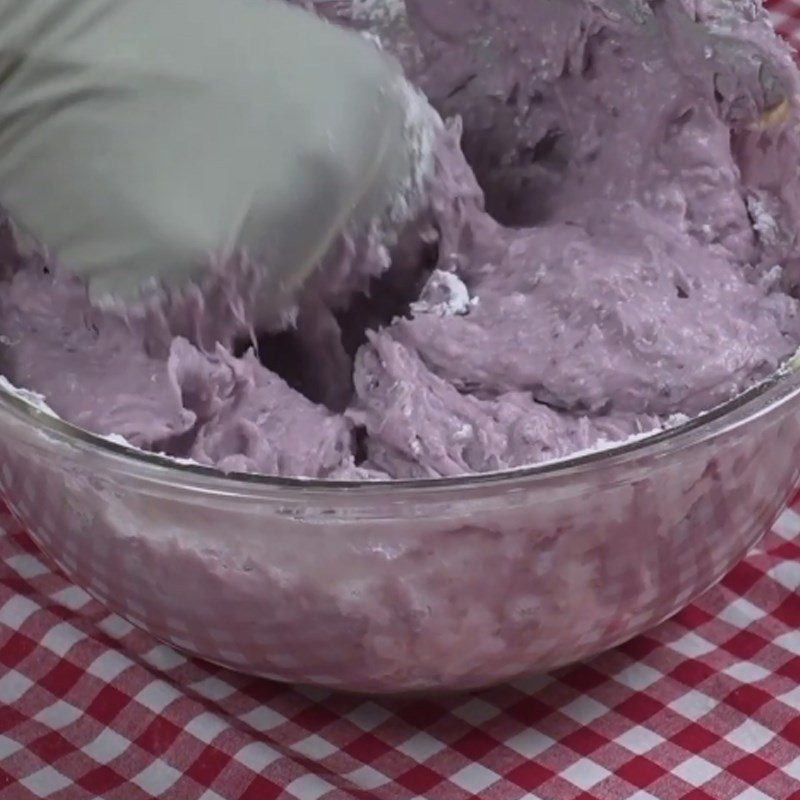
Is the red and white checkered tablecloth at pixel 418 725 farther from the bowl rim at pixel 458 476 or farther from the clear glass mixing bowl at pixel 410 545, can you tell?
the bowl rim at pixel 458 476

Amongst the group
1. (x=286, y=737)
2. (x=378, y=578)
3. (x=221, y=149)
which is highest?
(x=221, y=149)

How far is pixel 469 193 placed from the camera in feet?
2.96

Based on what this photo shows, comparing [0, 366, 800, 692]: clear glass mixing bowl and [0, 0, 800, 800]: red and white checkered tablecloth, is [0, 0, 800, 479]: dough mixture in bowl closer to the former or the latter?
[0, 366, 800, 692]: clear glass mixing bowl

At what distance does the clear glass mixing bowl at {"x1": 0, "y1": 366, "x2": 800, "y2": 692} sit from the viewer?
680 millimetres


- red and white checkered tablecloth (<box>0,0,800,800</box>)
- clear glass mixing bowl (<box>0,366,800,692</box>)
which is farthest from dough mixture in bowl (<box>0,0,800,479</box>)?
red and white checkered tablecloth (<box>0,0,800,800</box>)

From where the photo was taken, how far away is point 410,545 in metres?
0.69

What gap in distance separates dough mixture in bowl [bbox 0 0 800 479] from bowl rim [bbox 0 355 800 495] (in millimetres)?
55

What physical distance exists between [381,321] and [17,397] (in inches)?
10.0

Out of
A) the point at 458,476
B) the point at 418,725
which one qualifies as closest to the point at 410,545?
the point at 458,476

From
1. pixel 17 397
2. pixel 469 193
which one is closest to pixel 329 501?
pixel 17 397

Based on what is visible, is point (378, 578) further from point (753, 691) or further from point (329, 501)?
point (753, 691)

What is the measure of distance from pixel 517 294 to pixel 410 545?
220 mm

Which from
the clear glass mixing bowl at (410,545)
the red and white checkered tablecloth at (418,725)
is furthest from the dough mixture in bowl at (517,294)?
the red and white checkered tablecloth at (418,725)

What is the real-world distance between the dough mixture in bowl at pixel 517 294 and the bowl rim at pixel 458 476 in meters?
0.06
